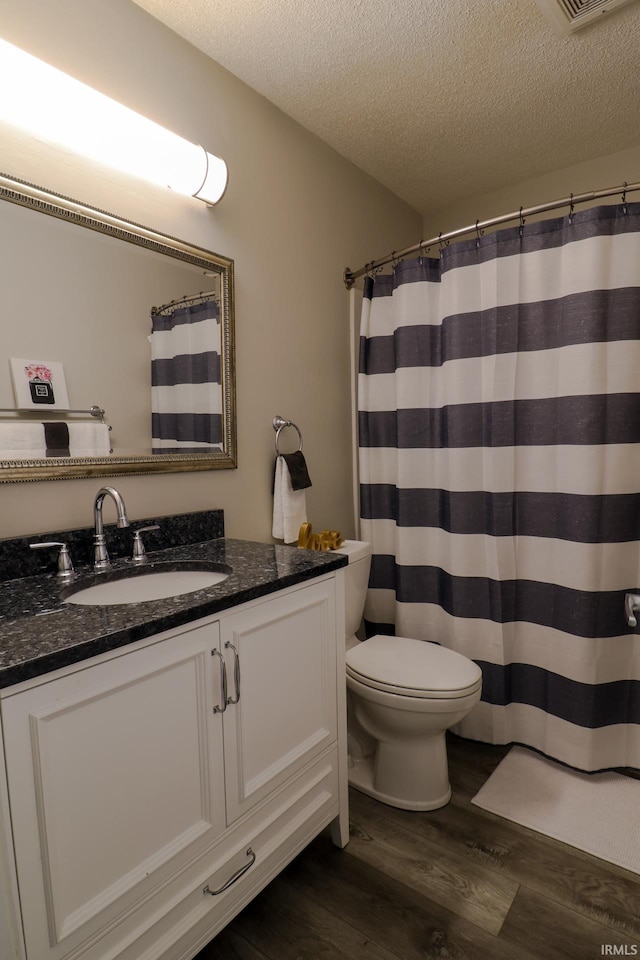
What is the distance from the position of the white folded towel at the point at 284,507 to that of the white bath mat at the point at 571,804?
108 cm

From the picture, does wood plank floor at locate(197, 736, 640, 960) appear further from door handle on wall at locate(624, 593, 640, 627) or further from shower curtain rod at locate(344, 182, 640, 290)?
shower curtain rod at locate(344, 182, 640, 290)

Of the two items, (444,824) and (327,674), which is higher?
(327,674)

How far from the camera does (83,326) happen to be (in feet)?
4.56

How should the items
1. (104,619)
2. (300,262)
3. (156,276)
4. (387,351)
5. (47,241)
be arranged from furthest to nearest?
(387,351) → (300,262) → (156,276) → (47,241) → (104,619)

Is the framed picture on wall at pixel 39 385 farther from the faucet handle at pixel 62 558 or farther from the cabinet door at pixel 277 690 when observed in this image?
the cabinet door at pixel 277 690

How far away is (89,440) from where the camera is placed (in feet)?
4.61

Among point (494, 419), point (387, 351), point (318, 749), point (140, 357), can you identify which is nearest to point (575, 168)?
point (387, 351)

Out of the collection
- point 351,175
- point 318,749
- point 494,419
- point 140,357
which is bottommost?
point 318,749

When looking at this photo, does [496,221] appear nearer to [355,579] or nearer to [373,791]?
[355,579]

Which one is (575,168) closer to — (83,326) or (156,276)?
(156,276)

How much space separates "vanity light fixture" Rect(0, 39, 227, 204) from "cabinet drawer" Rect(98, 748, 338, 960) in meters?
1.71

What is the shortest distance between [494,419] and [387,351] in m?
0.59

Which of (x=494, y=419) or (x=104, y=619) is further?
(x=494, y=419)

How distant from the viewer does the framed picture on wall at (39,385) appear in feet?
4.15
